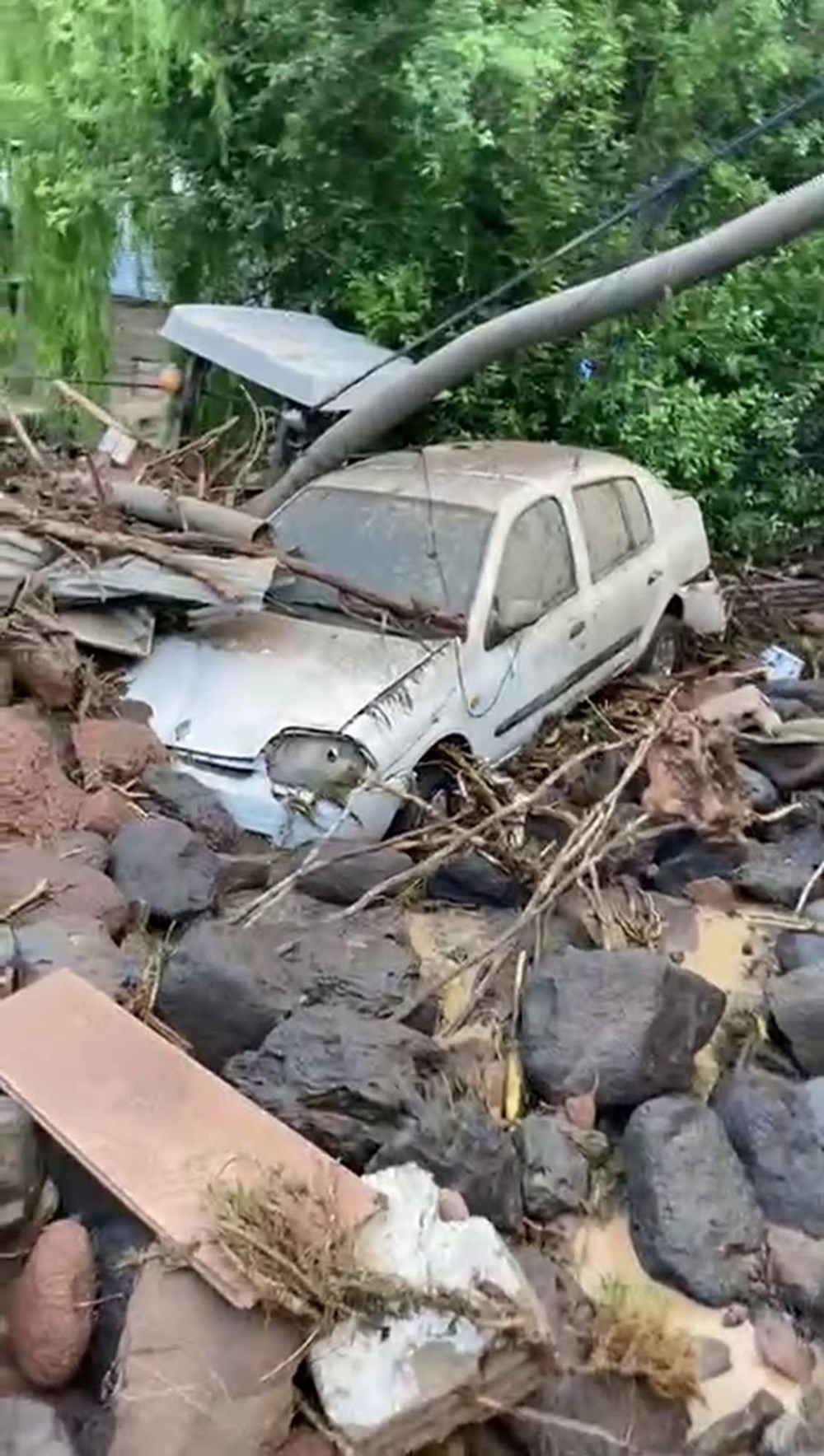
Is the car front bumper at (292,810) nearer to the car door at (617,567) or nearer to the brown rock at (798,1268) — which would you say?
the car door at (617,567)

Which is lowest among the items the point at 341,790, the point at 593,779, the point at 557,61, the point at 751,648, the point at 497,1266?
the point at 751,648

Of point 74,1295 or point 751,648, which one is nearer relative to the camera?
point 74,1295

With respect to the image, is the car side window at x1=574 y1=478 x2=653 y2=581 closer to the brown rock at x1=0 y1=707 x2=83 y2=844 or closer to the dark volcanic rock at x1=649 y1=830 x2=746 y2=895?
the dark volcanic rock at x1=649 y1=830 x2=746 y2=895

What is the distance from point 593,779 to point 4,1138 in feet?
12.8

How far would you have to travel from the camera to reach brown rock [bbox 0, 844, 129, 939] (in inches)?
205

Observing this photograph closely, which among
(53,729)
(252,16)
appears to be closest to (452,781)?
(53,729)

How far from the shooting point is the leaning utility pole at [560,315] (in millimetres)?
7578

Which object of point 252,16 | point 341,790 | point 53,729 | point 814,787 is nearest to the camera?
point 341,790

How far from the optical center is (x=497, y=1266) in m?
3.56

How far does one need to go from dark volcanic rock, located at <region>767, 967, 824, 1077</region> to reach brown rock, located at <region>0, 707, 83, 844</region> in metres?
2.94

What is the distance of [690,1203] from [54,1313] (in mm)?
1976

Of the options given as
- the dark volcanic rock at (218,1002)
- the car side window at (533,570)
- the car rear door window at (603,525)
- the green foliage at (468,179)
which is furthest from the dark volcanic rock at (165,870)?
the green foliage at (468,179)

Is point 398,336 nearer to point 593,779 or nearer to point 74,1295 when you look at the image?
point 593,779

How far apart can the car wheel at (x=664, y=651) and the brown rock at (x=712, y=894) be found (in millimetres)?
2336
